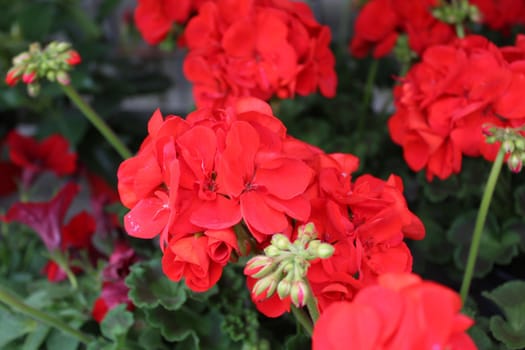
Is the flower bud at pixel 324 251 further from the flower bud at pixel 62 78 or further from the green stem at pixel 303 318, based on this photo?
the flower bud at pixel 62 78

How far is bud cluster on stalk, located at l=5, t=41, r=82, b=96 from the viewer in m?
0.62

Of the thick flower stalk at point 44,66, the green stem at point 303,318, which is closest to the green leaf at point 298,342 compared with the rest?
the green stem at point 303,318

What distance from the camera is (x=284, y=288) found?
1.18 feet

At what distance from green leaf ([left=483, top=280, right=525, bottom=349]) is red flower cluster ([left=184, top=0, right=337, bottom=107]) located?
274 millimetres

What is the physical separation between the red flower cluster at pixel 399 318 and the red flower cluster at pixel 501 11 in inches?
23.8

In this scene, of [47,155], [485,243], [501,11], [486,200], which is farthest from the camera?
[47,155]

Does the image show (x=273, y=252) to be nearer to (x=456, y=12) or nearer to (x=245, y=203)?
(x=245, y=203)

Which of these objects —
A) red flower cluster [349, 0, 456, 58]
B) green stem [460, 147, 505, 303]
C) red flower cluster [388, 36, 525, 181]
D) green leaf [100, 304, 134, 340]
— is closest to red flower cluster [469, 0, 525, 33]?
red flower cluster [349, 0, 456, 58]

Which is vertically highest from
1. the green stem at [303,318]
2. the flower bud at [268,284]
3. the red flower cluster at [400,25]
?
the flower bud at [268,284]

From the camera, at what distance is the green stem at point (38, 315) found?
538 mm

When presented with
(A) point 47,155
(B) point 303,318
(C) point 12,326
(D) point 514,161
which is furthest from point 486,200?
(A) point 47,155

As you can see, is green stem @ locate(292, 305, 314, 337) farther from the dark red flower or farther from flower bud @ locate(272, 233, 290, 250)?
the dark red flower

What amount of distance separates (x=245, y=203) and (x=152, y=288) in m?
0.25

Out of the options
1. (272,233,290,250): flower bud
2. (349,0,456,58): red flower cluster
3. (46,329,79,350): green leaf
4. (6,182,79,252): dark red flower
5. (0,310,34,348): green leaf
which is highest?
(272,233,290,250): flower bud
